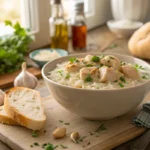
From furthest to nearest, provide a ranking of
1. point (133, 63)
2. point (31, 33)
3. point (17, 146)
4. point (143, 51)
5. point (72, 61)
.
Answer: point (31, 33), point (143, 51), point (133, 63), point (72, 61), point (17, 146)

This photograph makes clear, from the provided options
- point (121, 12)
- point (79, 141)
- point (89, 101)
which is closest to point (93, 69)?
point (89, 101)

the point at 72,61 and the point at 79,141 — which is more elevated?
the point at 72,61

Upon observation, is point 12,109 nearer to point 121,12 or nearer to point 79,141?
point 79,141

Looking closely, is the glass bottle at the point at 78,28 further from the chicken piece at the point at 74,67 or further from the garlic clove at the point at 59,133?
the garlic clove at the point at 59,133

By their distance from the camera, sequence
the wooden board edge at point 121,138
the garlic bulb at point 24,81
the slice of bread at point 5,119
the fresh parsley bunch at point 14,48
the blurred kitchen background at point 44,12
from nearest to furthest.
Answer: the wooden board edge at point 121,138, the slice of bread at point 5,119, the garlic bulb at point 24,81, the fresh parsley bunch at point 14,48, the blurred kitchen background at point 44,12

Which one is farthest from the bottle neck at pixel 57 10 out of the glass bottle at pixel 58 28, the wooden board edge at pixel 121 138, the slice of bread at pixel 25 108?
the wooden board edge at pixel 121 138

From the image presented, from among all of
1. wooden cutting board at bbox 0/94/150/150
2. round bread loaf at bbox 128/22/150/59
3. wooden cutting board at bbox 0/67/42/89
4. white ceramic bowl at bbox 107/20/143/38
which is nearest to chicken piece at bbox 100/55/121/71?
wooden cutting board at bbox 0/94/150/150
